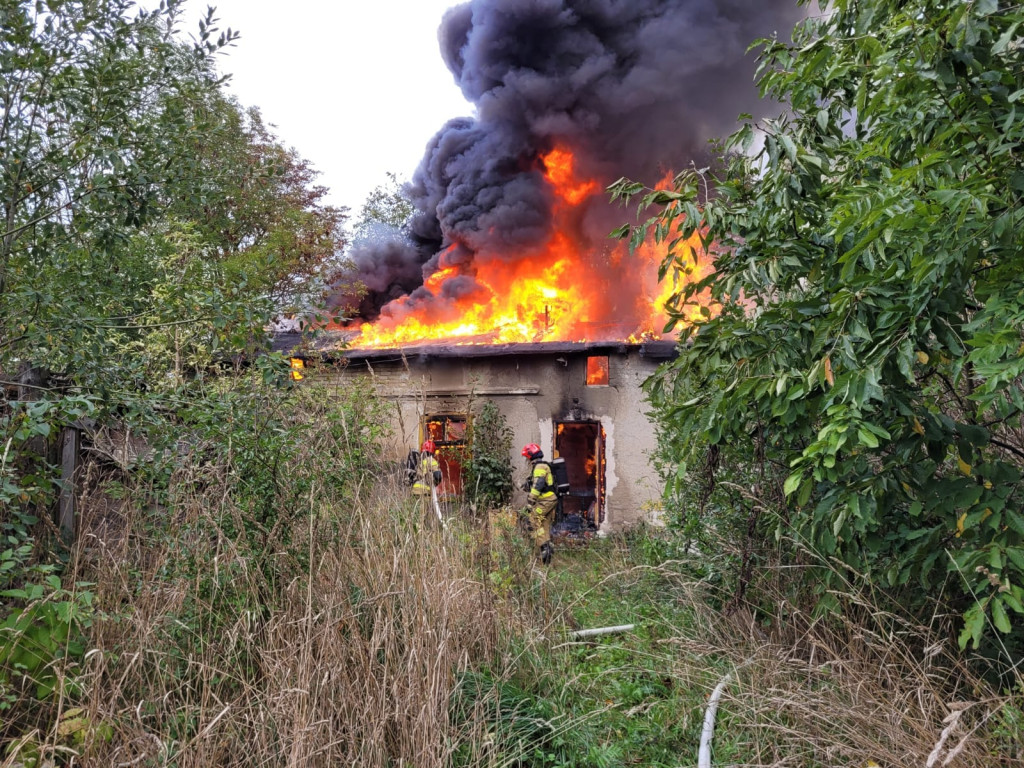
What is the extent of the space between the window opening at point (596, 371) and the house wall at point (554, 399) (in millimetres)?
91

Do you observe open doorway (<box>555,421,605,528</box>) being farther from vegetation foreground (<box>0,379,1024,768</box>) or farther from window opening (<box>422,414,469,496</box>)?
vegetation foreground (<box>0,379,1024,768</box>)

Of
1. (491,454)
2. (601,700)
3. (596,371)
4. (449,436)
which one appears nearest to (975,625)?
(601,700)

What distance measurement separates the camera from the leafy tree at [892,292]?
2.37 metres

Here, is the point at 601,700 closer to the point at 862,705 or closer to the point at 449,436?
the point at 862,705

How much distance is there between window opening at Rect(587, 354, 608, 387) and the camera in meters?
10.6

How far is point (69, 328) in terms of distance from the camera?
350cm

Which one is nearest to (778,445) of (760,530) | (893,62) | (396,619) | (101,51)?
(760,530)

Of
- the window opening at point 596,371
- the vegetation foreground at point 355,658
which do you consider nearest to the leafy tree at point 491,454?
the window opening at point 596,371

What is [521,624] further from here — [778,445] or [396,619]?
[778,445]

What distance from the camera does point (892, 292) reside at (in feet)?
8.40

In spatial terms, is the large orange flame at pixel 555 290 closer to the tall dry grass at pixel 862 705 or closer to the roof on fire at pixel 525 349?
the roof on fire at pixel 525 349

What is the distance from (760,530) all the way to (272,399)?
3.57 metres

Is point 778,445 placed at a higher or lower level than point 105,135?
lower

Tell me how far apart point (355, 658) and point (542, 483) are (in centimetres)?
620
